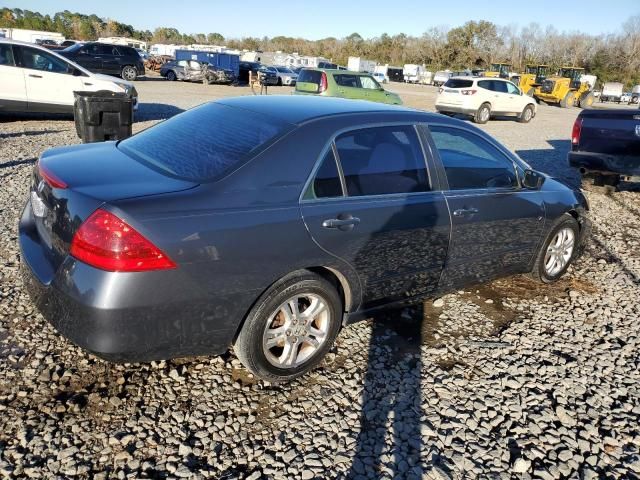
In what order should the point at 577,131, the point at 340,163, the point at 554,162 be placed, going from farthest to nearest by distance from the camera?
the point at 554,162 < the point at 577,131 < the point at 340,163

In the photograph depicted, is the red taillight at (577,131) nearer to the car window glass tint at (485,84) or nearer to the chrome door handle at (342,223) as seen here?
the chrome door handle at (342,223)

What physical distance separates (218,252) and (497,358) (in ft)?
7.12

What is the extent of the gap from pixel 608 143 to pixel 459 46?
77670mm

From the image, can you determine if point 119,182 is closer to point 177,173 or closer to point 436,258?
point 177,173

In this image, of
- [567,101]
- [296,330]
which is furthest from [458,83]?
[296,330]

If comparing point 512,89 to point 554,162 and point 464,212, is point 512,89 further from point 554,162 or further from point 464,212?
point 464,212

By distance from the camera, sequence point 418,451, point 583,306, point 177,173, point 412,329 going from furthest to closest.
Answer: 1. point 583,306
2. point 412,329
3. point 177,173
4. point 418,451

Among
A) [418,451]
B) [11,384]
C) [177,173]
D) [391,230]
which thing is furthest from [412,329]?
[11,384]

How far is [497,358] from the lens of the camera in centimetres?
345

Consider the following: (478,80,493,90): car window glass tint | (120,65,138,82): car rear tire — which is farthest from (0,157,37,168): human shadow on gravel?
(120,65,138,82): car rear tire

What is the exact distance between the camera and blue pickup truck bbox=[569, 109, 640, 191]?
24.0 feet

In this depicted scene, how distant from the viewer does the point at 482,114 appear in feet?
60.1

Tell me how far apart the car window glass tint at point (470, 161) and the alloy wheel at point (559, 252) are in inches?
37.9

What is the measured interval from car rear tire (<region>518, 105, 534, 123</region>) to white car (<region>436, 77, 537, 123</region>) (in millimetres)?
167
